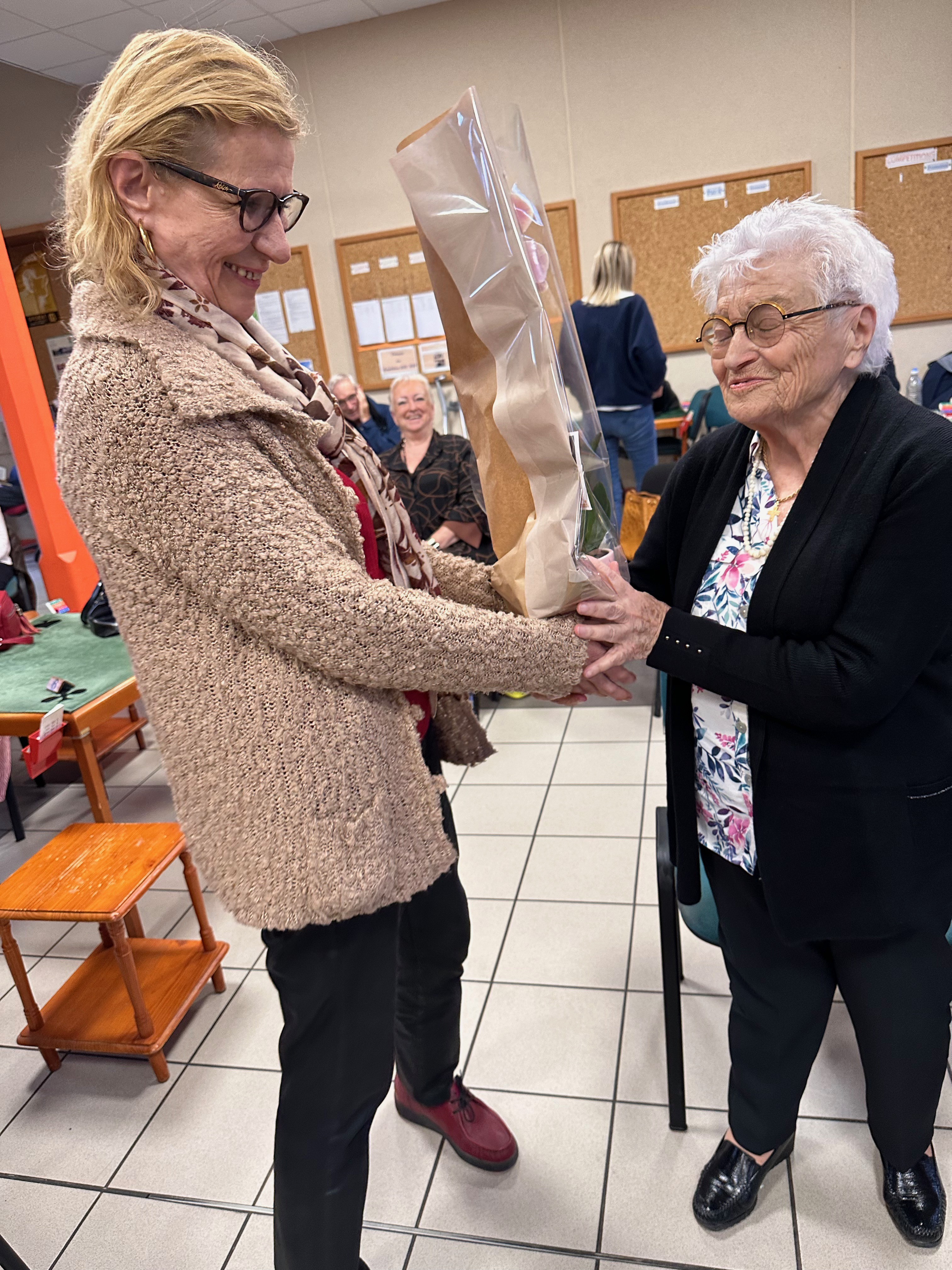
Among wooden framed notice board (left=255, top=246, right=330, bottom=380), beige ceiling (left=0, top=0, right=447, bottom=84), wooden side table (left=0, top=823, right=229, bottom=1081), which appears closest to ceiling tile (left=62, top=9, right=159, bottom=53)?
beige ceiling (left=0, top=0, right=447, bottom=84)

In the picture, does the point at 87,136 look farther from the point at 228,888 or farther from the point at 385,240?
the point at 385,240

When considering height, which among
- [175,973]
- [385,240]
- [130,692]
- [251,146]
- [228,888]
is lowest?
[175,973]

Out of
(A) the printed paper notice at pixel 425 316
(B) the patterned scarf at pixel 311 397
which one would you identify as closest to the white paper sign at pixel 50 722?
(B) the patterned scarf at pixel 311 397

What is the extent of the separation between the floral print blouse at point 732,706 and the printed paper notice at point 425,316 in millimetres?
5494

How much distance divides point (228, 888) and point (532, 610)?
58 centimetres

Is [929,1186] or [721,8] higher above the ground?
[721,8]

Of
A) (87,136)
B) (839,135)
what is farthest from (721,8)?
(87,136)

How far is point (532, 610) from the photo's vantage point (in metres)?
1.30

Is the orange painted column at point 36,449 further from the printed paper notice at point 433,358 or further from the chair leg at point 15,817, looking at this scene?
the printed paper notice at point 433,358

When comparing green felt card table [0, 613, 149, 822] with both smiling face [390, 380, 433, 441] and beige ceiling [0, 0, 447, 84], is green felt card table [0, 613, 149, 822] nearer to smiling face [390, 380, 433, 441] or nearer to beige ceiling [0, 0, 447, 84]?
smiling face [390, 380, 433, 441]

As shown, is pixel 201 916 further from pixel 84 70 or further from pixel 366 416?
pixel 84 70

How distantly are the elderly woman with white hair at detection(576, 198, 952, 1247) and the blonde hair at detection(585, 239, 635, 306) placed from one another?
3727 mm

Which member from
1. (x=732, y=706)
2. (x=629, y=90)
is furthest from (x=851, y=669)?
(x=629, y=90)

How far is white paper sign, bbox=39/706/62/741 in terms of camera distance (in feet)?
7.67
